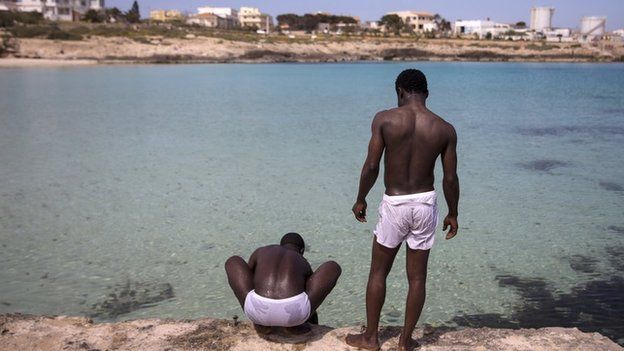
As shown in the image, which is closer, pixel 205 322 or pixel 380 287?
pixel 380 287

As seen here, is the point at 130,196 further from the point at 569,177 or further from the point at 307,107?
the point at 307,107

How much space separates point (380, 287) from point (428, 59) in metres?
91.6

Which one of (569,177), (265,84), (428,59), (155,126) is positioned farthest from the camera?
(428,59)

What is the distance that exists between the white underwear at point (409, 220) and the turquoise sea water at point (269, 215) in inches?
91.2

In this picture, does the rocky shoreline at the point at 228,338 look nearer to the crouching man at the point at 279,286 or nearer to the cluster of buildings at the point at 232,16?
the crouching man at the point at 279,286

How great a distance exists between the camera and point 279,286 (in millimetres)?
3773

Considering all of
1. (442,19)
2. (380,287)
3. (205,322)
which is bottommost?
(205,322)

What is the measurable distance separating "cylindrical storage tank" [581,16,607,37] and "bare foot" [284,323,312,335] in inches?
6791

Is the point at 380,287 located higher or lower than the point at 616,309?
higher

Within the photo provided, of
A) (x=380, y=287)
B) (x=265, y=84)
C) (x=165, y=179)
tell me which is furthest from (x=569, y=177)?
(x=265, y=84)

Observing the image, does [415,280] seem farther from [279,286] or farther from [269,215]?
[269,215]

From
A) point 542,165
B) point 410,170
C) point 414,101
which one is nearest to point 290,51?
point 542,165

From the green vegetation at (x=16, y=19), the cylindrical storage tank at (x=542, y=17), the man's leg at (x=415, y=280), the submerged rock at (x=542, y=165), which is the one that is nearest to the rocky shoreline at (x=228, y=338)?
the man's leg at (x=415, y=280)

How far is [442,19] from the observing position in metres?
144
